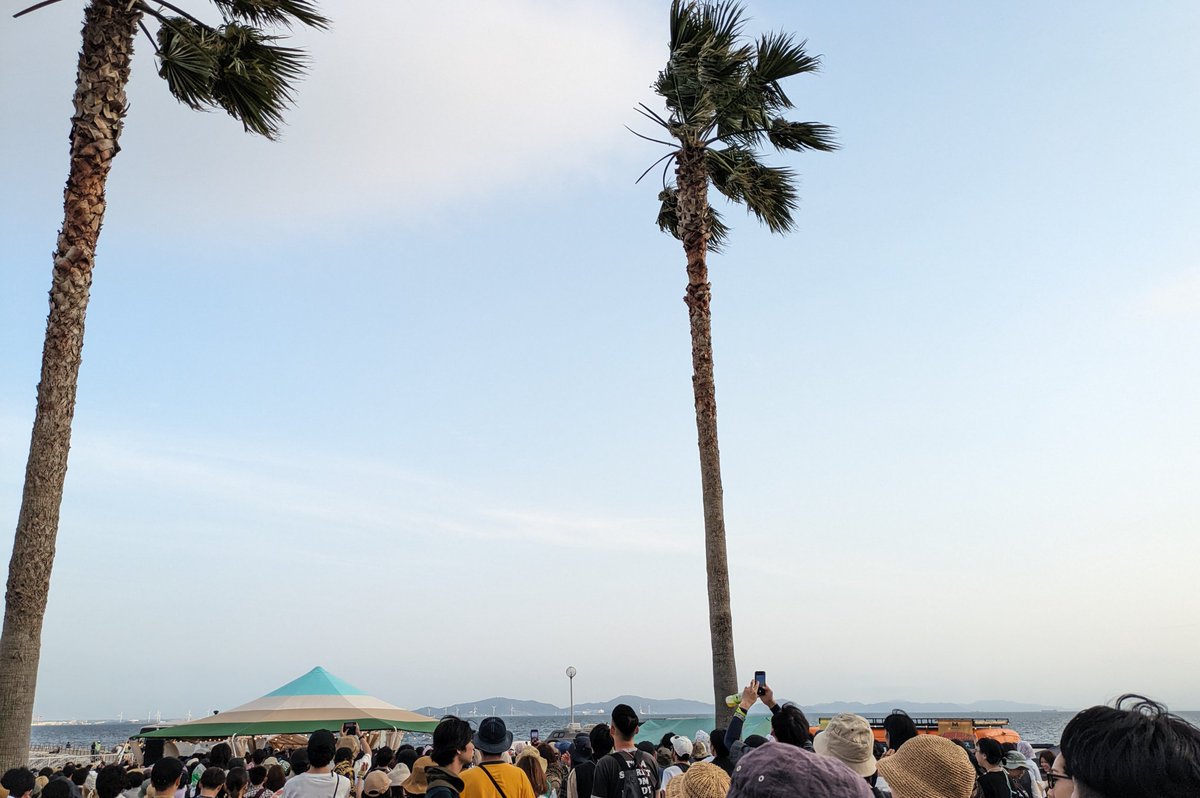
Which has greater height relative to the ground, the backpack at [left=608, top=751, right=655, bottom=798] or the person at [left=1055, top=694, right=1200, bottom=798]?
the person at [left=1055, top=694, right=1200, bottom=798]

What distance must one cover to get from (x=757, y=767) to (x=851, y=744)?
2.91 meters

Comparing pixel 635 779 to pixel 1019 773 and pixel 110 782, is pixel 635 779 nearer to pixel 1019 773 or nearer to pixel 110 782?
pixel 110 782

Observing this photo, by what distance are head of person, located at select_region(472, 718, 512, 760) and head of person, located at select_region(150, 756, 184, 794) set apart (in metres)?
2.59

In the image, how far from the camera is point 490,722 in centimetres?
626

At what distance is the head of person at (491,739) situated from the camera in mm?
6285

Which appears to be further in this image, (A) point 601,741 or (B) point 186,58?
(B) point 186,58

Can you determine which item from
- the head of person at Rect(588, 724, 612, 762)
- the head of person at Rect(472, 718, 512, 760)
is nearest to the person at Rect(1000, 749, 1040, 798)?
the head of person at Rect(588, 724, 612, 762)

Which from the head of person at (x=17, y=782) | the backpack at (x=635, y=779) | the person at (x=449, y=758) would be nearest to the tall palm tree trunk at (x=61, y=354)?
the head of person at (x=17, y=782)

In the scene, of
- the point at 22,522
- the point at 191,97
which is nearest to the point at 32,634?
the point at 22,522

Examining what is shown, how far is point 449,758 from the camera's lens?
615cm

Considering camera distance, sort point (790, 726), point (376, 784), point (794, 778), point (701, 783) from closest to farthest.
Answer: point (794, 778)
point (701, 783)
point (790, 726)
point (376, 784)

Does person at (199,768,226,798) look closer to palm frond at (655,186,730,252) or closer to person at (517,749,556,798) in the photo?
person at (517,749,556,798)

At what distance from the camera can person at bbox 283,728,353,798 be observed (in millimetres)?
7176

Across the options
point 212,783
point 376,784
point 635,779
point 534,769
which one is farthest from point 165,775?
point 635,779
